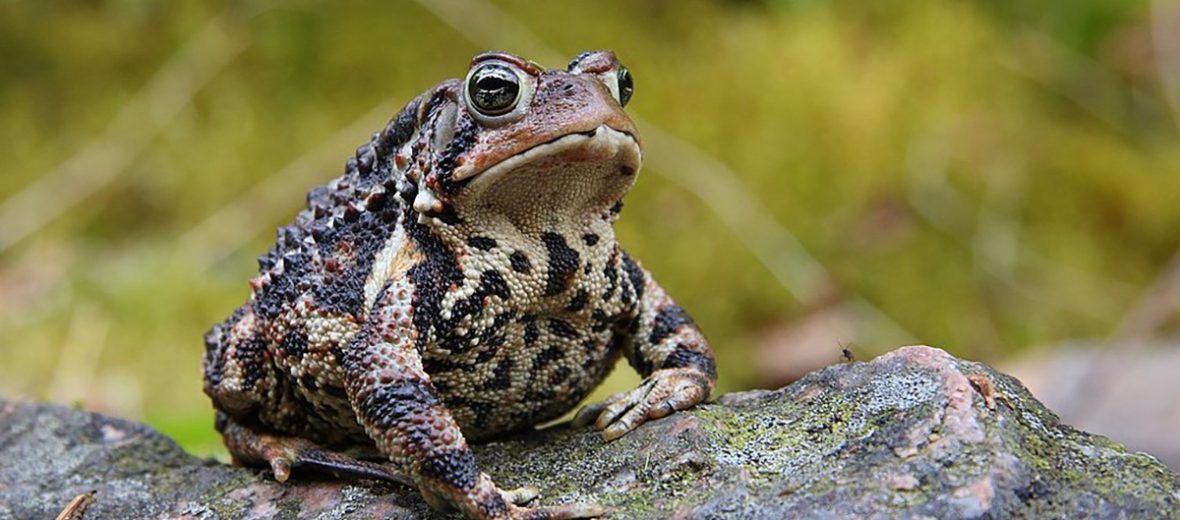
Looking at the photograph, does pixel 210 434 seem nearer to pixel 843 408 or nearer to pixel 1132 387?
pixel 843 408

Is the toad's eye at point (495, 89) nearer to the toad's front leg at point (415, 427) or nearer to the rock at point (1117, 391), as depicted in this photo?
the toad's front leg at point (415, 427)

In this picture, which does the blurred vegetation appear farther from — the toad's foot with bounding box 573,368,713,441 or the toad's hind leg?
the toad's foot with bounding box 573,368,713,441

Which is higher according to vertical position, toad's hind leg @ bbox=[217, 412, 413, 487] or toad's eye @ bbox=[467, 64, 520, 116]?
toad's eye @ bbox=[467, 64, 520, 116]

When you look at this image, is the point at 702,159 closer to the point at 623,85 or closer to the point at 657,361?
the point at 657,361

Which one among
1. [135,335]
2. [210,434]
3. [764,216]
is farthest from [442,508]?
[764,216]

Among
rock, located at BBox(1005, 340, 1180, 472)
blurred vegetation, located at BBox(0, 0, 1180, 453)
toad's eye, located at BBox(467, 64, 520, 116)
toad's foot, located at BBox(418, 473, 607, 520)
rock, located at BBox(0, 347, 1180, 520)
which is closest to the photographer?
rock, located at BBox(0, 347, 1180, 520)

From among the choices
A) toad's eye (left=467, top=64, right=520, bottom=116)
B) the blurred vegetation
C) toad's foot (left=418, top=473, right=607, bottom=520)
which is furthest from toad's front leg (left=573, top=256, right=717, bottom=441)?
the blurred vegetation

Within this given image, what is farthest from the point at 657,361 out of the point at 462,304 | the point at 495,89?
the point at 495,89
